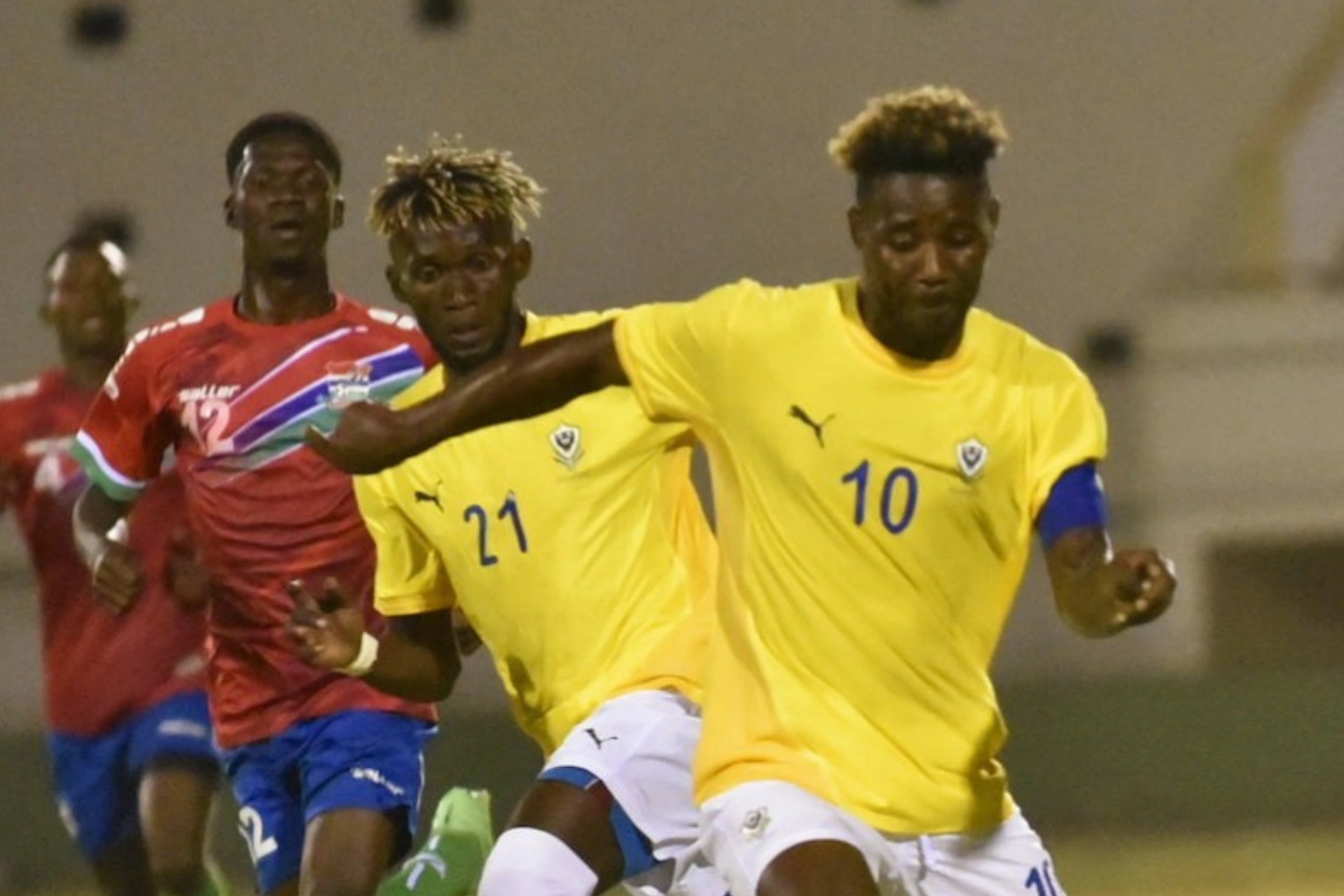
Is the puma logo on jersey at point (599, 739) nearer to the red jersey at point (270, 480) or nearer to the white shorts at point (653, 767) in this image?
the white shorts at point (653, 767)

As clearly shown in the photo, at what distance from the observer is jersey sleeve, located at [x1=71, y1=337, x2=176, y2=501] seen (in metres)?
6.89

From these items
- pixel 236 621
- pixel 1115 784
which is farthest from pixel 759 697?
pixel 1115 784

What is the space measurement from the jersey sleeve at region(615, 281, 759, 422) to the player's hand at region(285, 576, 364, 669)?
66 centimetres

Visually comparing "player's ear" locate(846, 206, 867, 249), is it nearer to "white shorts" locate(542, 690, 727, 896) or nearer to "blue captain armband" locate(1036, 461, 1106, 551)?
"blue captain armband" locate(1036, 461, 1106, 551)

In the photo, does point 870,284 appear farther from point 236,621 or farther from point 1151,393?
point 1151,393

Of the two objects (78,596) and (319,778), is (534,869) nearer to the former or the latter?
(319,778)

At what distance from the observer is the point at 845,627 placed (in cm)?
505

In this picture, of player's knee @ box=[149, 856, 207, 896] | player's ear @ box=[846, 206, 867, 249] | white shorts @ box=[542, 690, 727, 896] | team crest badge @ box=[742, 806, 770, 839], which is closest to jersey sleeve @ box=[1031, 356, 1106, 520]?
player's ear @ box=[846, 206, 867, 249]

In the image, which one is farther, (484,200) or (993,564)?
(484,200)

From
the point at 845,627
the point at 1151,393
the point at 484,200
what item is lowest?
the point at 1151,393

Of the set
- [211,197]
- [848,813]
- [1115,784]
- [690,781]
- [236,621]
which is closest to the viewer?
[848,813]

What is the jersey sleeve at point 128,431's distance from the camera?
6.89 m

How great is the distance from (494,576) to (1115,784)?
20.4ft

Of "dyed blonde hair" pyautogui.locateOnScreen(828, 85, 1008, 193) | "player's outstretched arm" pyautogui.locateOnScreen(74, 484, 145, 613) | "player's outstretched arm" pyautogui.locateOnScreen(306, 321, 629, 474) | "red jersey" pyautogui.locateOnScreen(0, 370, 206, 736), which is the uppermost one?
"dyed blonde hair" pyautogui.locateOnScreen(828, 85, 1008, 193)
